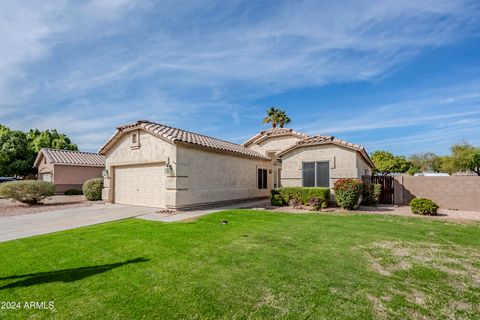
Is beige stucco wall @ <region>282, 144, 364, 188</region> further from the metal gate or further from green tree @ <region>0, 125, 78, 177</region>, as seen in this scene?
green tree @ <region>0, 125, 78, 177</region>

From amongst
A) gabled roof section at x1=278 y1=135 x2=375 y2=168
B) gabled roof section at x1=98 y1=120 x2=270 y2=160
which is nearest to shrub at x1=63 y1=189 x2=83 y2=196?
gabled roof section at x1=98 y1=120 x2=270 y2=160

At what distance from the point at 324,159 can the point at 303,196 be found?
9.22ft

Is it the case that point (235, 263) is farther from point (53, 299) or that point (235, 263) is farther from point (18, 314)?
point (18, 314)

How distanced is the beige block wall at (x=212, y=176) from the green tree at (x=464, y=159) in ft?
144

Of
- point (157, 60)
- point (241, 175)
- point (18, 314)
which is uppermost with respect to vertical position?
point (157, 60)

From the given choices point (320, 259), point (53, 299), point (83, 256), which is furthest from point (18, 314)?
point (320, 259)

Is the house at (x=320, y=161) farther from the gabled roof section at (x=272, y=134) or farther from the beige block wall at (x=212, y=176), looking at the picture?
the gabled roof section at (x=272, y=134)

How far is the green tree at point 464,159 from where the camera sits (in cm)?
4209

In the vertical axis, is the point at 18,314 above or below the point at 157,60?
below

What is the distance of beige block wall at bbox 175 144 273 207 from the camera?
518 inches

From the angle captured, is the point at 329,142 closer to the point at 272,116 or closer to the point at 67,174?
the point at 272,116

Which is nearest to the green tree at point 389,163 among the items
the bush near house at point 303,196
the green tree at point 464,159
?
the green tree at point 464,159

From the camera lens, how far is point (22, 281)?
4.50m

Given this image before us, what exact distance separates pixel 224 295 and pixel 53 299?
8.80 ft
